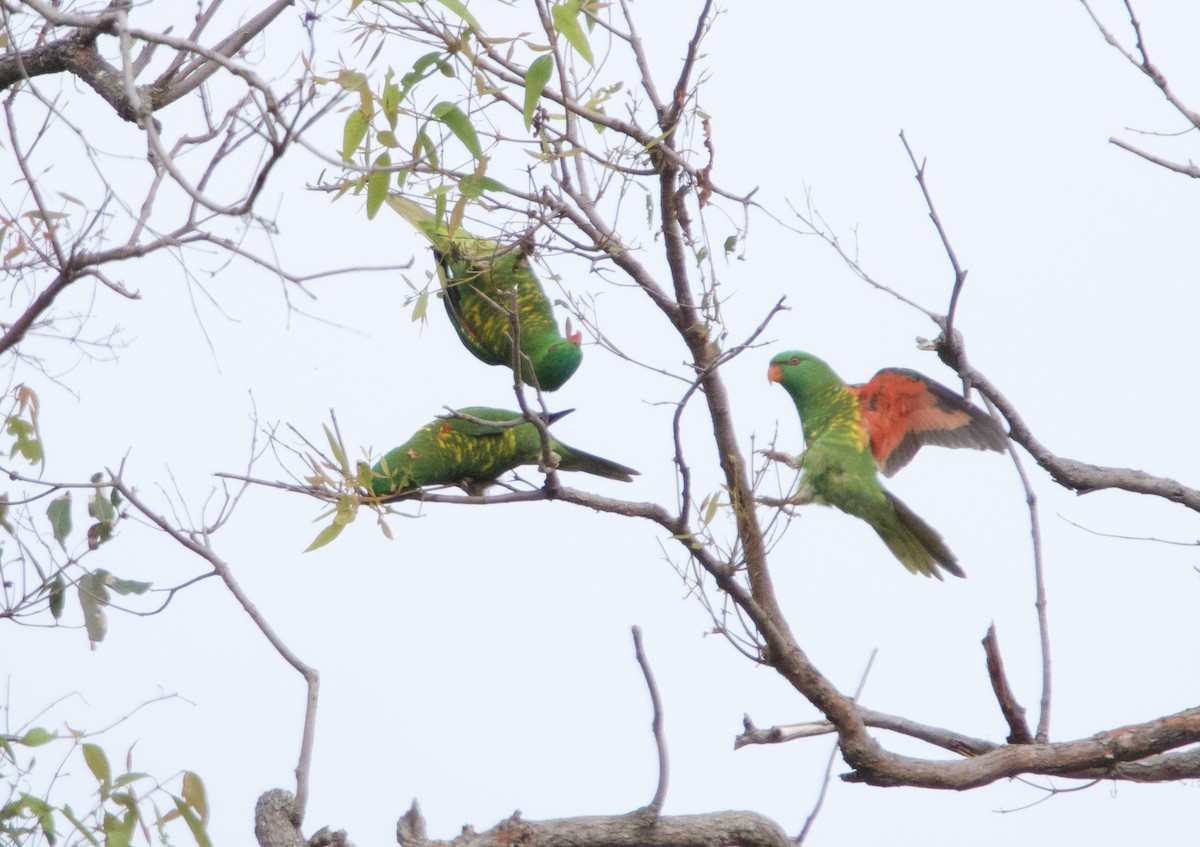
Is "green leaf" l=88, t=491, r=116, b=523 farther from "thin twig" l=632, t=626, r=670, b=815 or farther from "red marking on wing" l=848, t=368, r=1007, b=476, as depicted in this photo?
"red marking on wing" l=848, t=368, r=1007, b=476

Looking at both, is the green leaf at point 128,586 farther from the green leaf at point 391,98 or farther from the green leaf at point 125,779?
the green leaf at point 391,98

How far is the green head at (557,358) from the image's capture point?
205 centimetres

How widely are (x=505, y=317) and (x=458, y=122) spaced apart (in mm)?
561

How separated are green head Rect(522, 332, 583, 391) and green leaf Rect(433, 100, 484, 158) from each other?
1.87 feet

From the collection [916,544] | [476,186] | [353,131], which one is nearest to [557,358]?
[476,186]

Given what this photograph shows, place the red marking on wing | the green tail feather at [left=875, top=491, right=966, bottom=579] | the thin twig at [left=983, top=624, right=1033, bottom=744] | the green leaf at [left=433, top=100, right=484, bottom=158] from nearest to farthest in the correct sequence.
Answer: the green leaf at [left=433, top=100, right=484, bottom=158], the thin twig at [left=983, top=624, right=1033, bottom=744], the red marking on wing, the green tail feather at [left=875, top=491, right=966, bottom=579]

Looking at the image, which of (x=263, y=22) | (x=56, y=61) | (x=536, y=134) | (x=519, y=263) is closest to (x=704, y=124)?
(x=536, y=134)

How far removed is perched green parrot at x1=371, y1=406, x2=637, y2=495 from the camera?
6.59 feet

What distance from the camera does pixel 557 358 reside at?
6.73 feet

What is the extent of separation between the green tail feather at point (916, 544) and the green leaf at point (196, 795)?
160 cm

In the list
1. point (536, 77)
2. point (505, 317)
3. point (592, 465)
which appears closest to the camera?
point (536, 77)

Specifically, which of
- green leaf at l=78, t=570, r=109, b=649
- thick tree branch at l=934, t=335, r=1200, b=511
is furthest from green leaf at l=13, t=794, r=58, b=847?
thick tree branch at l=934, t=335, r=1200, b=511

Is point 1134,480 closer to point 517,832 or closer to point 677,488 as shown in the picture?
point 677,488

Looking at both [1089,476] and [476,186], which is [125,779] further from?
[1089,476]
